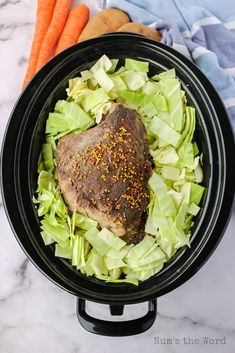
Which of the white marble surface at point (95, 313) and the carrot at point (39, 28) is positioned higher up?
the carrot at point (39, 28)

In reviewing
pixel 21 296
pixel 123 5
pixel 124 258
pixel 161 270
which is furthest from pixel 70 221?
pixel 123 5

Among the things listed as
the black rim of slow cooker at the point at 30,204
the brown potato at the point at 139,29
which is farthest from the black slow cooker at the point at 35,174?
the brown potato at the point at 139,29

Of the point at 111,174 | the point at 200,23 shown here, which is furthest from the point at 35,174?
the point at 200,23

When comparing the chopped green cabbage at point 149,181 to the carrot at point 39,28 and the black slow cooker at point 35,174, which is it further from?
the carrot at point 39,28

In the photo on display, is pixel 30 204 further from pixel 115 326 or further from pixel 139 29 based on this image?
pixel 139 29

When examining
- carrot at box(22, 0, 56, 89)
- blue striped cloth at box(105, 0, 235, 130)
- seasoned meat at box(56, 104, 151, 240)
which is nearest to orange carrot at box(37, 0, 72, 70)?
Result: carrot at box(22, 0, 56, 89)

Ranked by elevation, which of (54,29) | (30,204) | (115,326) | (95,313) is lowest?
(95,313)
